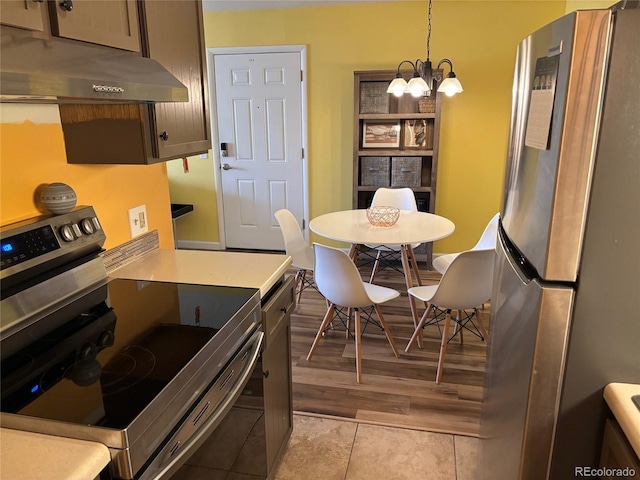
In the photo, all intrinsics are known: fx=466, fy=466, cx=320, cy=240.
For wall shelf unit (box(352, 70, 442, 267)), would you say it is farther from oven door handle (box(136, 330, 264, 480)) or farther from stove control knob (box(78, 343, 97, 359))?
stove control knob (box(78, 343, 97, 359))

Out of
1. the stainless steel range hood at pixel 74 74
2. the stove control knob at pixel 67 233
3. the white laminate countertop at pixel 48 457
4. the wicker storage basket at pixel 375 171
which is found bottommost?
the white laminate countertop at pixel 48 457

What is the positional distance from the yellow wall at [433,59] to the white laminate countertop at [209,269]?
2.93 metres

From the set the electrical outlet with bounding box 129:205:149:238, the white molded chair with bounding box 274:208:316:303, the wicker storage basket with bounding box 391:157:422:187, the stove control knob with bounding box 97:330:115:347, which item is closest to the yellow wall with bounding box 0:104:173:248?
the electrical outlet with bounding box 129:205:149:238

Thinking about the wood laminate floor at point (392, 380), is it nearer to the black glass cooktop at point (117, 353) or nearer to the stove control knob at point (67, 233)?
the black glass cooktop at point (117, 353)

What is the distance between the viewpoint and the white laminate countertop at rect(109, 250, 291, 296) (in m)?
1.66

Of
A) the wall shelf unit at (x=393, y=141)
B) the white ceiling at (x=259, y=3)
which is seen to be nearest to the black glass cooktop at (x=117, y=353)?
the wall shelf unit at (x=393, y=141)

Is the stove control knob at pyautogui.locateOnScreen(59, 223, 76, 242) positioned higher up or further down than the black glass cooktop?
higher up

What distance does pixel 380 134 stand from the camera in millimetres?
4430

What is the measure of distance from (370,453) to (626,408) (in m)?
1.40

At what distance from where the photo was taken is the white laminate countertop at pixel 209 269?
166 cm

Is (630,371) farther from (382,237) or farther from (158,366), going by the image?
(382,237)

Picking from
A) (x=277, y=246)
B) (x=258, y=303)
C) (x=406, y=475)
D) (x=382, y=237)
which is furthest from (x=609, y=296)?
(x=277, y=246)

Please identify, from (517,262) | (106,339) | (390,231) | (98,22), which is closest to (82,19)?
(98,22)

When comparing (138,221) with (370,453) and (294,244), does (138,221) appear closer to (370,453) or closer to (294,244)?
(370,453)
